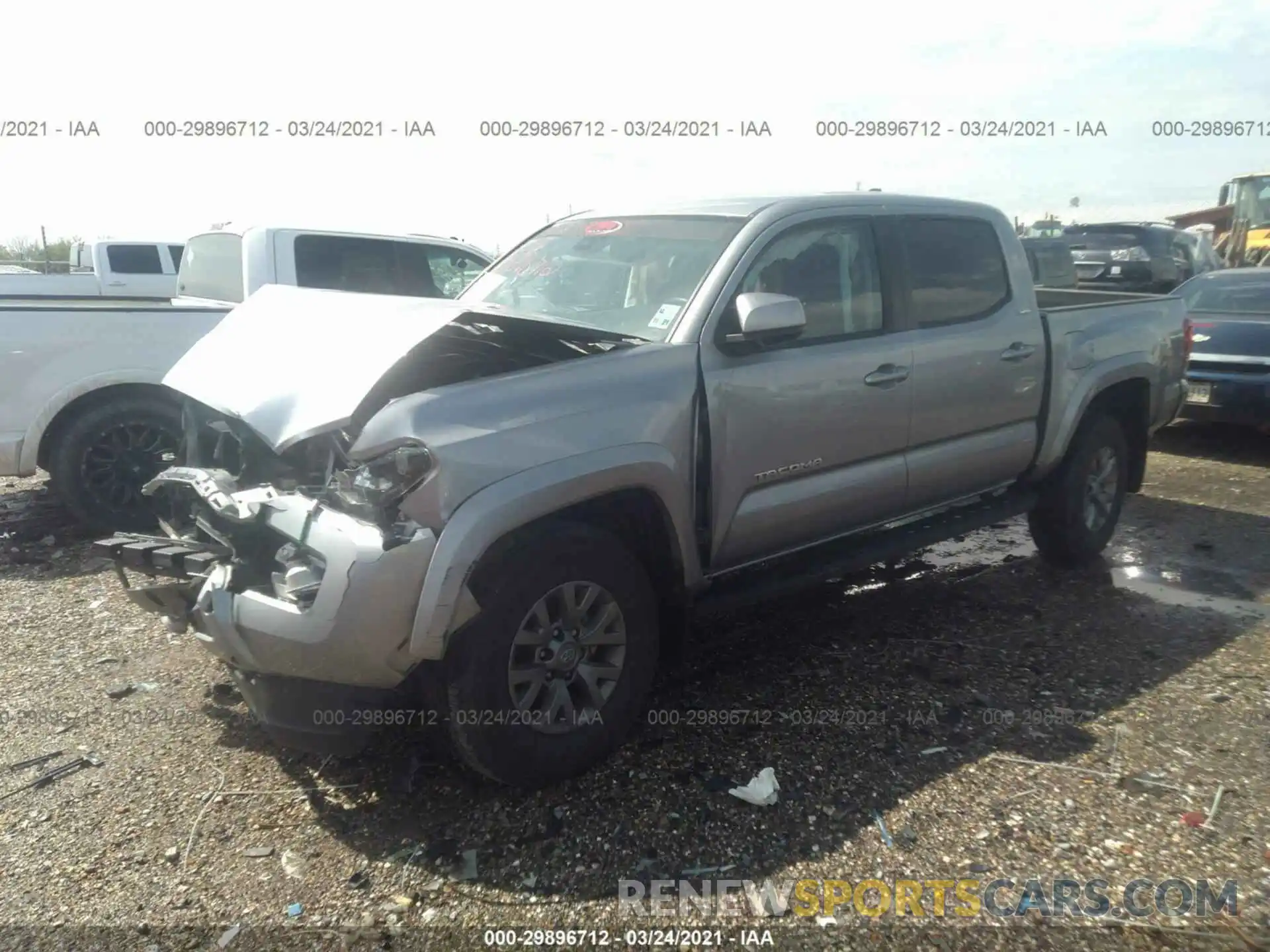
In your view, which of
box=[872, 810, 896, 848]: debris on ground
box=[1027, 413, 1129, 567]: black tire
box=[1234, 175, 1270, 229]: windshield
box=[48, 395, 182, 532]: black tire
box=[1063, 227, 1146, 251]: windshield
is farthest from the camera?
box=[1234, 175, 1270, 229]: windshield

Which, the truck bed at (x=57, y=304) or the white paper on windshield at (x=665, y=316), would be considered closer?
the white paper on windshield at (x=665, y=316)

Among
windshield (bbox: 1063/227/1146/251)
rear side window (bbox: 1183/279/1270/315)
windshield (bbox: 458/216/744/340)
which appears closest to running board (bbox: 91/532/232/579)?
windshield (bbox: 458/216/744/340)

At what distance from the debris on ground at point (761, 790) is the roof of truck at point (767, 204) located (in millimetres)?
2127

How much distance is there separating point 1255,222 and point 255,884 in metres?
19.9

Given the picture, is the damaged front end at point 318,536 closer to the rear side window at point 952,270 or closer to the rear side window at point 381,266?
the rear side window at point 952,270

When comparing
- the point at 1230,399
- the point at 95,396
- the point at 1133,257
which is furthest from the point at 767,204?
the point at 1133,257

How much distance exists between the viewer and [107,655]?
4.23m

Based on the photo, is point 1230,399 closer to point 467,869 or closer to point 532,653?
point 532,653

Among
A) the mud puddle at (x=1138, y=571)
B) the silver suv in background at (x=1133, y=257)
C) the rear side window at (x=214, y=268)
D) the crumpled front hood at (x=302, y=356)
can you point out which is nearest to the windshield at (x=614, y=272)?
the crumpled front hood at (x=302, y=356)

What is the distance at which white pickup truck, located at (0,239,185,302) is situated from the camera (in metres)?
16.3

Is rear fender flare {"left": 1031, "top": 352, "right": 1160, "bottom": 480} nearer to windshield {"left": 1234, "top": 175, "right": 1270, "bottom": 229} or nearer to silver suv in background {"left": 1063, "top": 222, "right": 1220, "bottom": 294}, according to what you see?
silver suv in background {"left": 1063, "top": 222, "right": 1220, "bottom": 294}

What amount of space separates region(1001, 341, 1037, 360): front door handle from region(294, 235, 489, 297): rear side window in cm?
447

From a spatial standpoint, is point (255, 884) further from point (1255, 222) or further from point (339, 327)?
point (1255, 222)

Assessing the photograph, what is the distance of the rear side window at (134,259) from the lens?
54.2ft
